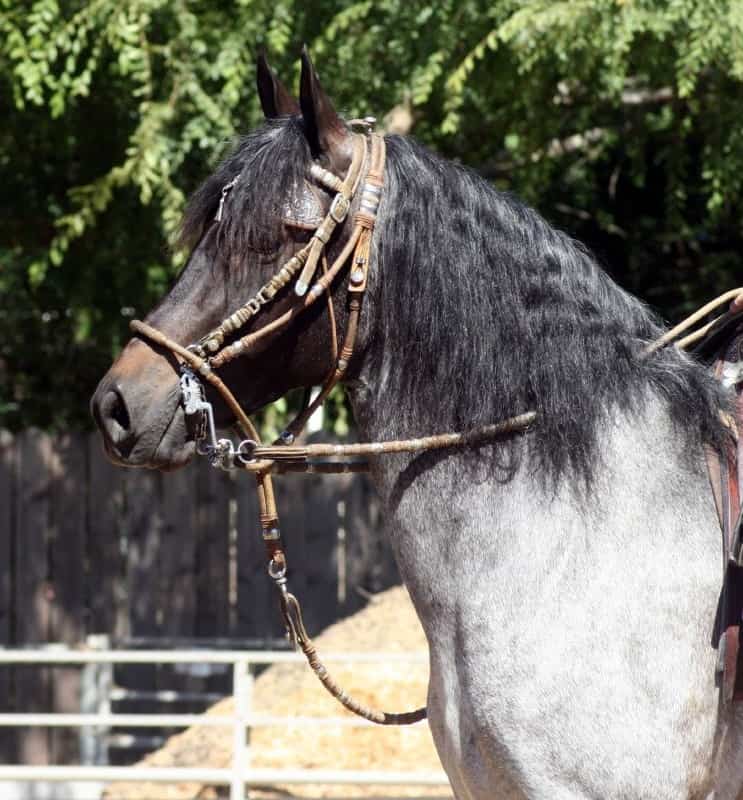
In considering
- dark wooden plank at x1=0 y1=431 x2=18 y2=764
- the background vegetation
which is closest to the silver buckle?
the background vegetation

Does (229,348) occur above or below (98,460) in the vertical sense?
Answer: above

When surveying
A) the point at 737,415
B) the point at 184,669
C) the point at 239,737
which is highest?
the point at 737,415

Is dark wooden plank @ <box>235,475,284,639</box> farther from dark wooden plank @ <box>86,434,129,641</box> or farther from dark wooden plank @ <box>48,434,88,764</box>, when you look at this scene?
dark wooden plank @ <box>48,434,88,764</box>

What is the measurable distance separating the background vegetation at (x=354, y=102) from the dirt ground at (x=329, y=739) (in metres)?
2.57

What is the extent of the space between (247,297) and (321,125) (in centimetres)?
40

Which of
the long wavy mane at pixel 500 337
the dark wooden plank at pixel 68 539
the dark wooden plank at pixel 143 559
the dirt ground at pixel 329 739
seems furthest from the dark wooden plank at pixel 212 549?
the long wavy mane at pixel 500 337

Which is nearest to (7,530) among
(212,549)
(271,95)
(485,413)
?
(212,549)

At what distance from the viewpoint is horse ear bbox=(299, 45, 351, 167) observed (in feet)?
8.14

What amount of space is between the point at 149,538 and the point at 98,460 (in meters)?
0.71

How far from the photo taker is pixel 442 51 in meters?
6.07

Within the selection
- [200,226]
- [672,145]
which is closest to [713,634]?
[200,226]

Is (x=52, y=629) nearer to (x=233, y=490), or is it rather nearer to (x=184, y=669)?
(x=184, y=669)

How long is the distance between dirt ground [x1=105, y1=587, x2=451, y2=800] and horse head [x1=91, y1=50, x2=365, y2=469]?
406 centimetres

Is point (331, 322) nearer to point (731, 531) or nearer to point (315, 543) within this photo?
point (731, 531)
